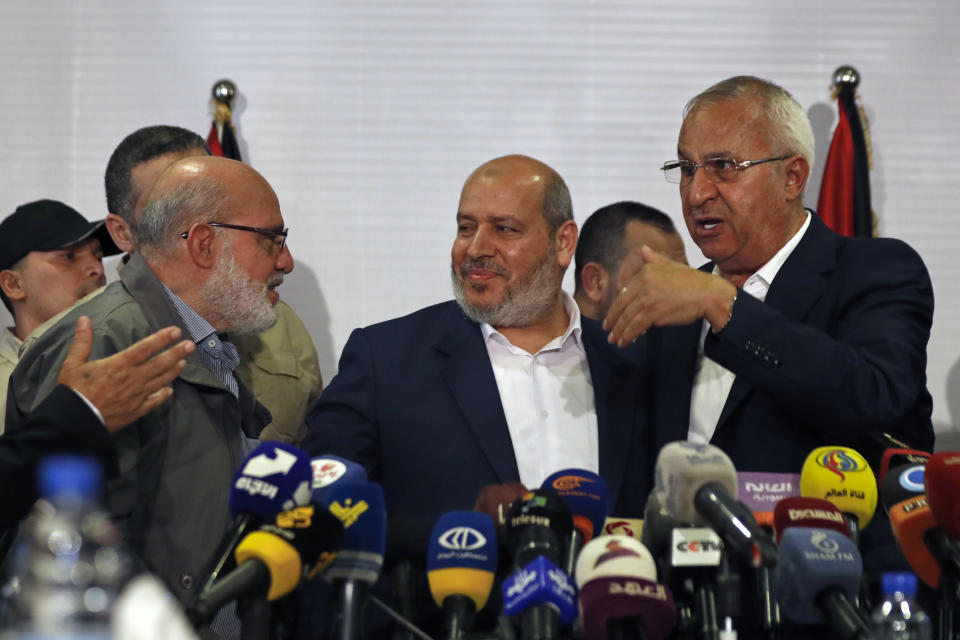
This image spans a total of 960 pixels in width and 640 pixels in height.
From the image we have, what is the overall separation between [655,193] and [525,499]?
3.33 m

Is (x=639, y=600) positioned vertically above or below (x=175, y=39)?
below

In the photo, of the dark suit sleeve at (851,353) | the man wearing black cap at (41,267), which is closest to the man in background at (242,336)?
the man wearing black cap at (41,267)

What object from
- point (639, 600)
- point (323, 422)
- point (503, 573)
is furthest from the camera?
point (323, 422)

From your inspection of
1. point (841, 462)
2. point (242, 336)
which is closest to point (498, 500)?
point (841, 462)

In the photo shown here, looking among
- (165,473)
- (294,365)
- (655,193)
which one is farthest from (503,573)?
(655,193)

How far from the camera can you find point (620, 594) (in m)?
1.96

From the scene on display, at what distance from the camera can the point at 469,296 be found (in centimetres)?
359

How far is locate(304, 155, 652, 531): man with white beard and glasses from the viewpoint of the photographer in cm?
327

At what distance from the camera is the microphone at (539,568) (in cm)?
194

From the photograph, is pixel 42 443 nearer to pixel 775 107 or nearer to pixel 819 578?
pixel 819 578

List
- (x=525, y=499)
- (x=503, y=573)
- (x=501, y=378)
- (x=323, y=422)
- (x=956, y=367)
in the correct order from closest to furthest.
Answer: (x=525, y=499), (x=503, y=573), (x=323, y=422), (x=501, y=378), (x=956, y=367)

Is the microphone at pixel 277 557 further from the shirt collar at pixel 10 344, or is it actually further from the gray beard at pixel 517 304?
the shirt collar at pixel 10 344

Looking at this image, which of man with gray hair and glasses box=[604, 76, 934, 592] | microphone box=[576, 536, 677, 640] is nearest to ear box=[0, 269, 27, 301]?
man with gray hair and glasses box=[604, 76, 934, 592]

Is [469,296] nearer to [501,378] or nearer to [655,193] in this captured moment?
[501,378]
